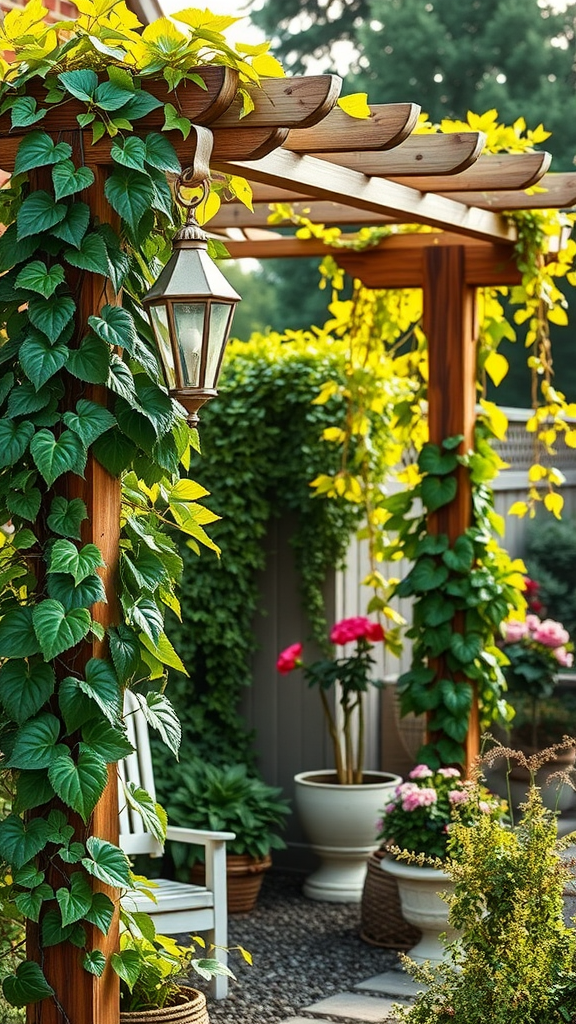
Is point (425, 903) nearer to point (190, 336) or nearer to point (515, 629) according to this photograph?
point (515, 629)

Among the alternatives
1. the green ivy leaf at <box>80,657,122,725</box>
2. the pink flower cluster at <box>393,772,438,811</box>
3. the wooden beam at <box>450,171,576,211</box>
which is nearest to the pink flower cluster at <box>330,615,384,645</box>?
the pink flower cluster at <box>393,772,438,811</box>

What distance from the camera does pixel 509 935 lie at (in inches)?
A: 115

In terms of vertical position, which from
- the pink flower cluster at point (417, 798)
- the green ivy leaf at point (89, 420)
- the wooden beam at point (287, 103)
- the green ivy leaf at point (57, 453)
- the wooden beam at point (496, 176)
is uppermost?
the wooden beam at point (496, 176)

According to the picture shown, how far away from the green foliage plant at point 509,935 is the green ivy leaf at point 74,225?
1.44m

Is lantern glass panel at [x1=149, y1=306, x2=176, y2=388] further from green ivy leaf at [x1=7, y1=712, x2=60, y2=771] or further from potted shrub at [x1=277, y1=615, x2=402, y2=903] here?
potted shrub at [x1=277, y1=615, x2=402, y2=903]

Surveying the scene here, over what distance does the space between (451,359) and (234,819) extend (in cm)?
191

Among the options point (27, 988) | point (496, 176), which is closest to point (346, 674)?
point (496, 176)

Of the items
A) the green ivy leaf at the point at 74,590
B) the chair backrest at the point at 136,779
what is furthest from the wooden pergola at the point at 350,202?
the chair backrest at the point at 136,779

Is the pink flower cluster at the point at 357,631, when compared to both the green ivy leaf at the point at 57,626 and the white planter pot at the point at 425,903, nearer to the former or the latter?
the white planter pot at the point at 425,903

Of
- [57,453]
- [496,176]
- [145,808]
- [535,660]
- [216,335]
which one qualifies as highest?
[496,176]

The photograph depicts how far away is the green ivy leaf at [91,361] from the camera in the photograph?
8.68ft

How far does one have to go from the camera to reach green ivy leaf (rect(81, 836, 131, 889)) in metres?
2.64

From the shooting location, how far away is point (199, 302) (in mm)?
2631

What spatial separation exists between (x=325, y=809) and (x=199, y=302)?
3.19 meters
